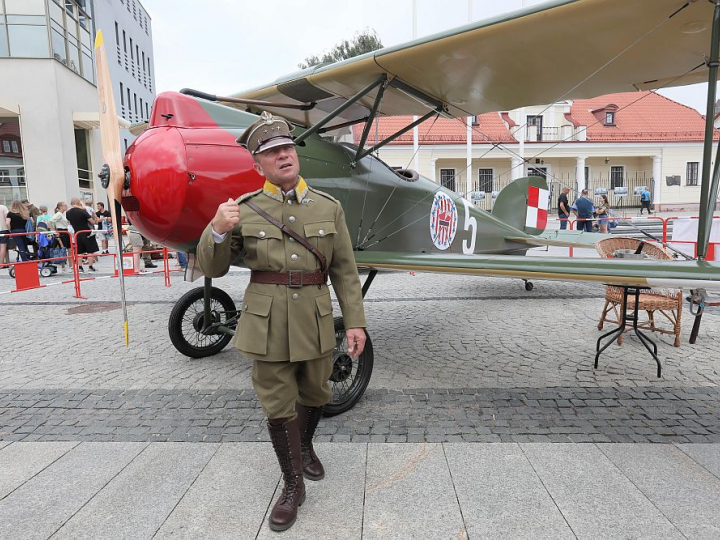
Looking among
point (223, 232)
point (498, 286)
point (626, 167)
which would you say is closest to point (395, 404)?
point (223, 232)

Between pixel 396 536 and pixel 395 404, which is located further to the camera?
pixel 395 404

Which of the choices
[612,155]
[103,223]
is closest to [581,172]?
[612,155]

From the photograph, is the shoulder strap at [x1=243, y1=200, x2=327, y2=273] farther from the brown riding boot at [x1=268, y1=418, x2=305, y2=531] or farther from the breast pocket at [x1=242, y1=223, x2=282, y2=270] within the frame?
the brown riding boot at [x1=268, y1=418, x2=305, y2=531]

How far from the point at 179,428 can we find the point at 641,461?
286cm

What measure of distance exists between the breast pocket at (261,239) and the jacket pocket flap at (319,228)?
5.4 inches

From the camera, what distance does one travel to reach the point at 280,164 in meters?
2.18

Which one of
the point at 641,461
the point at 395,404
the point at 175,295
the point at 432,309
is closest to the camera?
the point at 641,461

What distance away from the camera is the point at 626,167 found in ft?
110

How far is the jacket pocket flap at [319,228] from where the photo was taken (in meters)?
2.24

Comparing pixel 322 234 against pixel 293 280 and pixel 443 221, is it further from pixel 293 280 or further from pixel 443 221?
pixel 443 221

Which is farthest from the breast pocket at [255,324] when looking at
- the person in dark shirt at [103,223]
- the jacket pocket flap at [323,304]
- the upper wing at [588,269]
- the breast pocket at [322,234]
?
the person in dark shirt at [103,223]

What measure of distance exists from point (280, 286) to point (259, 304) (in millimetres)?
126

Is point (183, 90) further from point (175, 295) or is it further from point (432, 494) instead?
point (175, 295)

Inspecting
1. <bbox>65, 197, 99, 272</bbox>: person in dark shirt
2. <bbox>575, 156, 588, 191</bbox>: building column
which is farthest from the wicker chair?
<bbox>575, 156, 588, 191</bbox>: building column
